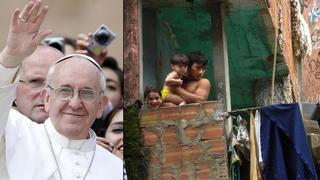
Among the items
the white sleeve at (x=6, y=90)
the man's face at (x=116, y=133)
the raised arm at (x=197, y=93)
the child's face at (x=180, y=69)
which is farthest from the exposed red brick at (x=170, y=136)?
the white sleeve at (x=6, y=90)

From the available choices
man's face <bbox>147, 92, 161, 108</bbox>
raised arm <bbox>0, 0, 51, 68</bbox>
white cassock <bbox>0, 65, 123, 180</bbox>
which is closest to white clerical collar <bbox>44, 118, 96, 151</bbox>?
white cassock <bbox>0, 65, 123, 180</bbox>

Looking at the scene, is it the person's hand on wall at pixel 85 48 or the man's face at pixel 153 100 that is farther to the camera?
the man's face at pixel 153 100

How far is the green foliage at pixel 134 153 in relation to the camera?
588 cm

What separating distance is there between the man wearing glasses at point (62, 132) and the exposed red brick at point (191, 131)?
1.93 m

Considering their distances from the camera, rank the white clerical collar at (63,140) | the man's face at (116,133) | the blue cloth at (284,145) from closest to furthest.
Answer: the white clerical collar at (63,140)
the man's face at (116,133)
the blue cloth at (284,145)

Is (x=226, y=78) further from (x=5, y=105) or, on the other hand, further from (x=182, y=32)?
(x=5, y=105)

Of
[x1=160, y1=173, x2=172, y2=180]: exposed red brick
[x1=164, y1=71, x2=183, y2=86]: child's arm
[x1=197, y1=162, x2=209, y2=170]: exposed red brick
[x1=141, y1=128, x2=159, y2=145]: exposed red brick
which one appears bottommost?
[x1=160, y1=173, x2=172, y2=180]: exposed red brick

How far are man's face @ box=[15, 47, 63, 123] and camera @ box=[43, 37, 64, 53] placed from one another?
3.0 inches

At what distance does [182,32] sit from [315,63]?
5326 mm

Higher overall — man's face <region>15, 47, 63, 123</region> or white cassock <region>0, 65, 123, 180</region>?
man's face <region>15, 47, 63, 123</region>

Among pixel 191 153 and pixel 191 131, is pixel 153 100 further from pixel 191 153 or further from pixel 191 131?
pixel 191 153

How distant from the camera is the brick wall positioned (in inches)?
227

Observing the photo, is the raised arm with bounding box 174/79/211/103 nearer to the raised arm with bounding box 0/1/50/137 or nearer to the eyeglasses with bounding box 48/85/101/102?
the eyeglasses with bounding box 48/85/101/102

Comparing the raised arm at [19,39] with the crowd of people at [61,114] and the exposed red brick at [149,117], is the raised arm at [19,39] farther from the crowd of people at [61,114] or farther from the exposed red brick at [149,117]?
the exposed red brick at [149,117]
